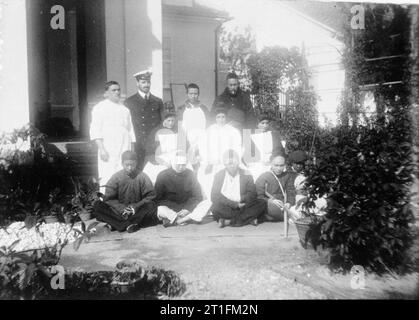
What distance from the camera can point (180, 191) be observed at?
6.20 meters

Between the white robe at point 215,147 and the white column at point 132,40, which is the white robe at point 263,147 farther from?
the white column at point 132,40

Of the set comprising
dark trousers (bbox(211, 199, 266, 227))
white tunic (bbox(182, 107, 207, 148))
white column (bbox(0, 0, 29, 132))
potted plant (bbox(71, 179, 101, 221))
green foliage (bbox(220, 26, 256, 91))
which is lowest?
dark trousers (bbox(211, 199, 266, 227))

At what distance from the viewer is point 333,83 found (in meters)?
12.5

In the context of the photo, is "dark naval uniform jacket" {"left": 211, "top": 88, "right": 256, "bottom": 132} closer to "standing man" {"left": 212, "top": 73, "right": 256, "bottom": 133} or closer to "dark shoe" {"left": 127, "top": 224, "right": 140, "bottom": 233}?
"standing man" {"left": 212, "top": 73, "right": 256, "bottom": 133}

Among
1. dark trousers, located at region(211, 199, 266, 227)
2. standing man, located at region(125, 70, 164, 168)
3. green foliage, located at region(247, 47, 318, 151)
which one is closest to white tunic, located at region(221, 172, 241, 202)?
dark trousers, located at region(211, 199, 266, 227)

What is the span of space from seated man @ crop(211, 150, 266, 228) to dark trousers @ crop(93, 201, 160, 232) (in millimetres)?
884

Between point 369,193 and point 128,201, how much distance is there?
3365 millimetres

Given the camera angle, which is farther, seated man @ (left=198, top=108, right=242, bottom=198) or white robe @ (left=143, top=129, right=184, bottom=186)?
seated man @ (left=198, top=108, right=242, bottom=198)

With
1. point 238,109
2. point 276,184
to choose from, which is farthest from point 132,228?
point 238,109

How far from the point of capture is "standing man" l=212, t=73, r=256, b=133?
736cm

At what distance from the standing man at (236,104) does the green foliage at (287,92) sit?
9.67 feet

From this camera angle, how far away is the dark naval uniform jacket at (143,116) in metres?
6.75
